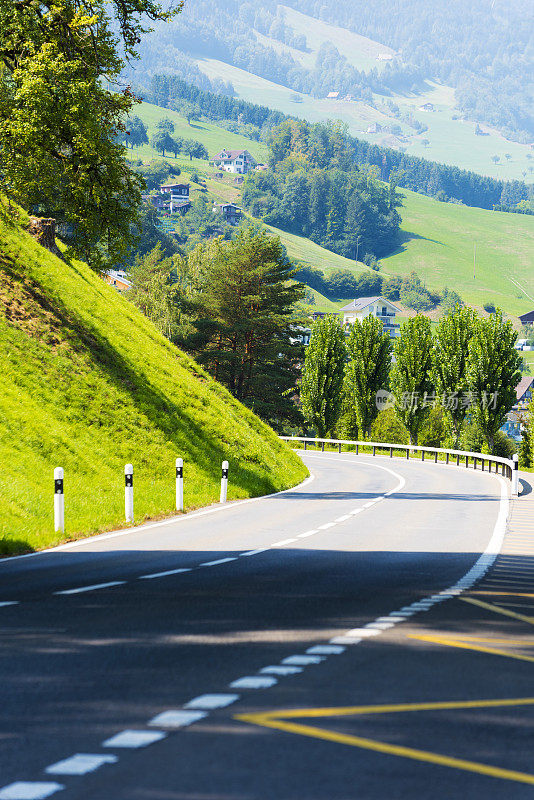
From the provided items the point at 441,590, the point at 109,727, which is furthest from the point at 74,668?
the point at 441,590

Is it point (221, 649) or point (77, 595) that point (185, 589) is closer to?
point (77, 595)

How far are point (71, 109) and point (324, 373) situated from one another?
60.1 meters

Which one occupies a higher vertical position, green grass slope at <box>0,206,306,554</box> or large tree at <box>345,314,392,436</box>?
large tree at <box>345,314,392,436</box>

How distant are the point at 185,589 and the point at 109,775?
584 cm

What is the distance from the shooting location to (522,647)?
23.1 feet

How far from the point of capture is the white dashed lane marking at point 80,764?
397cm

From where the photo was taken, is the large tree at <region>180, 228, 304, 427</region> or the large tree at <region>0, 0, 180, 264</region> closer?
the large tree at <region>0, 0, 180, 264</region>

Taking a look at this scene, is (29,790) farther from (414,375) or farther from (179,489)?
(414,375)

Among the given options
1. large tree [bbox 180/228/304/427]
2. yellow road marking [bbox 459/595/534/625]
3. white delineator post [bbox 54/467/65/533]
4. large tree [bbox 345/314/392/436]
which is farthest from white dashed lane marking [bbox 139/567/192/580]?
large tree [bbox 345/314/392/436]

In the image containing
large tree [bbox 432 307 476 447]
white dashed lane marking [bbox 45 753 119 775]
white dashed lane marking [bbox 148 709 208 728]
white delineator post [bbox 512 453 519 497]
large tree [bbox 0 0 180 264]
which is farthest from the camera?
large tree [bbox 432 307 476 447]

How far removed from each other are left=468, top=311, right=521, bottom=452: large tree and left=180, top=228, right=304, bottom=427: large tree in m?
12.9

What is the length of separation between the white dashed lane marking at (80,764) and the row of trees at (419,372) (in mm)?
68387
